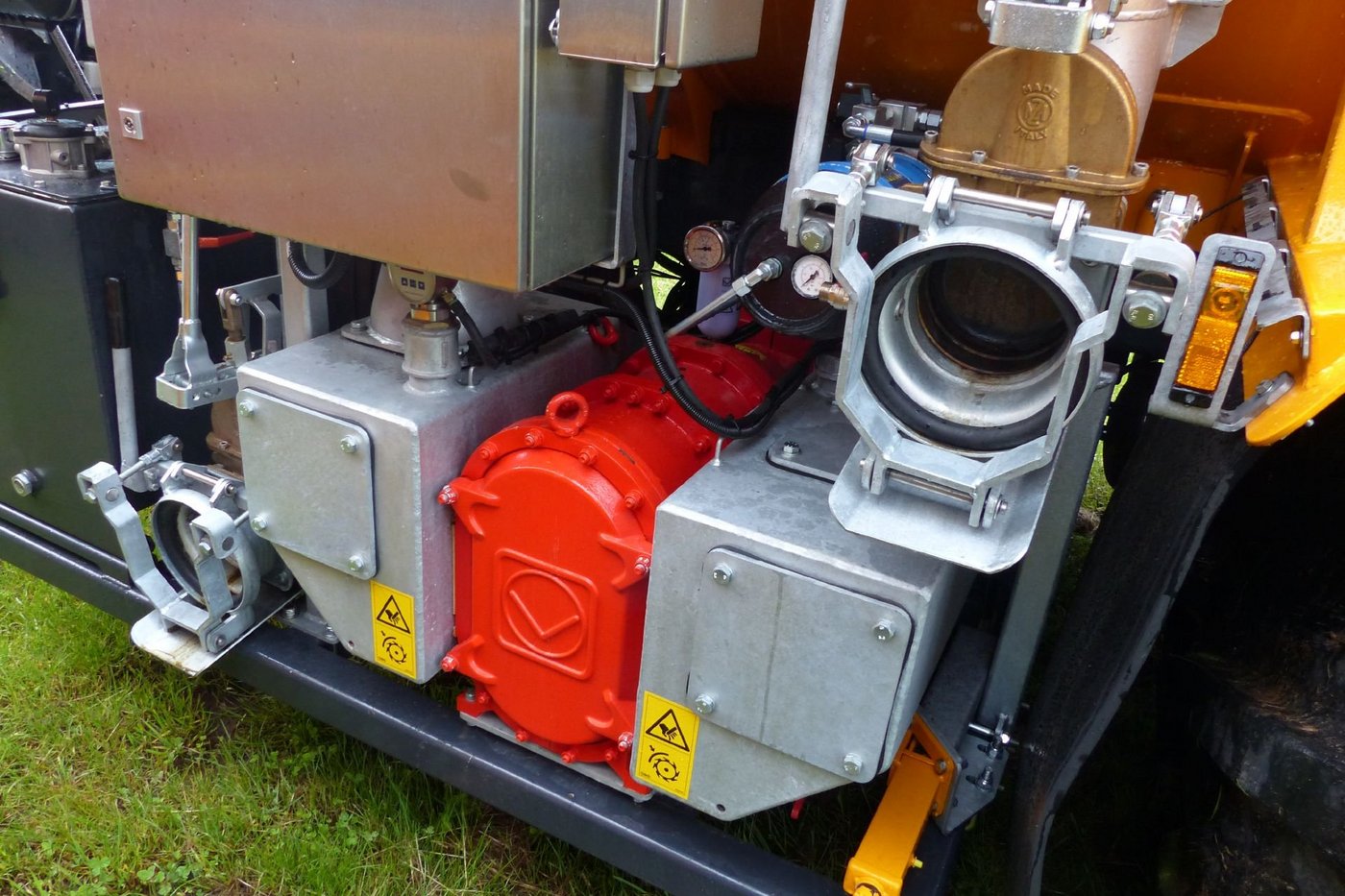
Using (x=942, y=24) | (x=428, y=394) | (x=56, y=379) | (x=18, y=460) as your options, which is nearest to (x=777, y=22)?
(x=942, y=24)

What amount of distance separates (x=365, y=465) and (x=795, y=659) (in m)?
0.60

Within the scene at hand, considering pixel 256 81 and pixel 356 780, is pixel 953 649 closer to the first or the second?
pixel 356 780

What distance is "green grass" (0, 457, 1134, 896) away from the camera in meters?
1.56

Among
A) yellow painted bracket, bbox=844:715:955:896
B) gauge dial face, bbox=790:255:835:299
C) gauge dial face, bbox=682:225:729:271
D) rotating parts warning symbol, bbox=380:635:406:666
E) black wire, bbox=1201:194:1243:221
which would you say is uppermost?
black wire, bbox=1201:194:1243:221

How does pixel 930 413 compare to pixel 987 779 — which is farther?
pixel 987 779

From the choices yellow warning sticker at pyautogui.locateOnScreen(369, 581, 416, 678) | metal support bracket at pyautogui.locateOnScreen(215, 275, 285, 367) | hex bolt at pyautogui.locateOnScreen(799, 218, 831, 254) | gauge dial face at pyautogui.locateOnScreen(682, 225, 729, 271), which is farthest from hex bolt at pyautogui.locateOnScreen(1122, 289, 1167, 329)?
metal support bracket at pyautogui.locateOnScreen(215, 275, 285, 367)

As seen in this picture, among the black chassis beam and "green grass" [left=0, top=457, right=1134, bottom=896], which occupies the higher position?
the black chassis beam

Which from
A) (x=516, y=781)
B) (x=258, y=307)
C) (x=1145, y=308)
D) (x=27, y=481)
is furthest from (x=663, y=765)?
(x=27, y=481)

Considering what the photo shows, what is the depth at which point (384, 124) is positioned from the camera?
1.05m

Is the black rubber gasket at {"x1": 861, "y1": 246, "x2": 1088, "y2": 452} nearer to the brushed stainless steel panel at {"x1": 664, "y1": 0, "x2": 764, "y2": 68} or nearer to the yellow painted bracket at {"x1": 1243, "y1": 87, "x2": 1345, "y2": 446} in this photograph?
the yellow painted bracket at {"x1": 1243, "y1": 87, "x2": 1345, "y2": 446}

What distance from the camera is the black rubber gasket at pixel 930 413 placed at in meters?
0.81

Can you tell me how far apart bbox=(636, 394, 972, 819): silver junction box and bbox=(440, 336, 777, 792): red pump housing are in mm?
93

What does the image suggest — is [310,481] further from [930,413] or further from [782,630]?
[930,413]

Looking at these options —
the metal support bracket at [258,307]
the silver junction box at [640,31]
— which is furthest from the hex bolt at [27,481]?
the silver junction box at [640,31]
